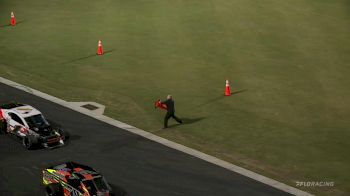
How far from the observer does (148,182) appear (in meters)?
29.6

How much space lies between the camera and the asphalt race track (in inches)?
1144

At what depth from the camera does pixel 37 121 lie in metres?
33.2

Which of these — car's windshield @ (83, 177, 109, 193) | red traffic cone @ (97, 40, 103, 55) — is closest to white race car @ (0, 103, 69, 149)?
car's windshield @ (83, 177, 109, 193)

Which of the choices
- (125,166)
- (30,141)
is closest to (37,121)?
(30,141)

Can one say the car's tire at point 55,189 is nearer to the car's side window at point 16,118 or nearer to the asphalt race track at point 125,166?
the asphalt race track at point 125,166

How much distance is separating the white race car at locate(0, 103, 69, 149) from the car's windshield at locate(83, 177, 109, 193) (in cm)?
636

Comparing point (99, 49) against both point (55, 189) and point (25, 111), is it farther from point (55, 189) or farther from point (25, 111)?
point (55, 189)

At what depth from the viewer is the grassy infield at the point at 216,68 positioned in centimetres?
3409

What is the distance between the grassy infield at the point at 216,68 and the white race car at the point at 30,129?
517cm

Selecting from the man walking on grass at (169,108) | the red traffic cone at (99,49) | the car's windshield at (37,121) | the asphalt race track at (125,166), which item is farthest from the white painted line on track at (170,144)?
the red traffic cone at (99,49)

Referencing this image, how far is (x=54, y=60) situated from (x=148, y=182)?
18.8m

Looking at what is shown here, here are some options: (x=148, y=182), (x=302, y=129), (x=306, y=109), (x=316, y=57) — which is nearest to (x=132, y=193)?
(x=148, y=182)

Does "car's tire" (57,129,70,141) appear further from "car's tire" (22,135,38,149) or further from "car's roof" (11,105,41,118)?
"car's roof" (11,105,41,118)

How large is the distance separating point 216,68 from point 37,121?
1522 centimetres
